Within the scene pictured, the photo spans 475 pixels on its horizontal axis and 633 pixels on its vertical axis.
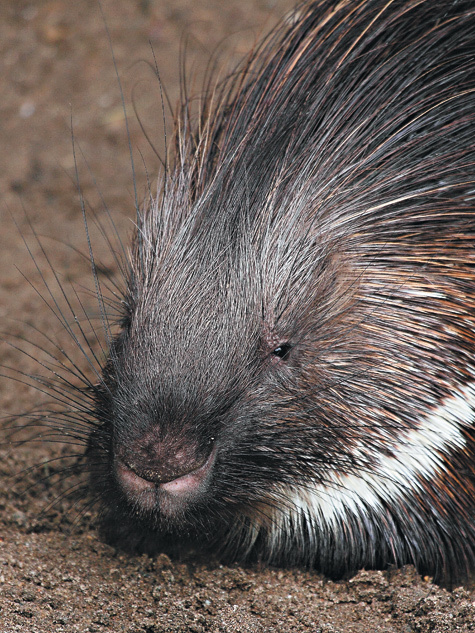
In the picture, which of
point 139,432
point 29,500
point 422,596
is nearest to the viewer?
point 139,432

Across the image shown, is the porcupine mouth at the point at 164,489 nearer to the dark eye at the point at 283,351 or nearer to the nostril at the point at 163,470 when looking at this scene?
the nostril at the point at 163,470

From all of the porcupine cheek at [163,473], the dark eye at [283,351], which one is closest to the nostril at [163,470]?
the porcupine cheek at [163,473]

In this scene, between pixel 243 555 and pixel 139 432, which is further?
pixel 243 555

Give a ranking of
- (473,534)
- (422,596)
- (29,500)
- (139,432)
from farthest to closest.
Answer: (29,500)
(473,534)
(422,596)
(139,432)

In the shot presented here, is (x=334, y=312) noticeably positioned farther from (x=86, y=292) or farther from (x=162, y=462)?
(x=86, y=292)

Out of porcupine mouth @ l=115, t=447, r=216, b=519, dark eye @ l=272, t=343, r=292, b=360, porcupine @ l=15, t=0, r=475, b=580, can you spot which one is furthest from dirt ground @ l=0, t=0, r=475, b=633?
dark eye @ l=272, t=343, r=292, b=360

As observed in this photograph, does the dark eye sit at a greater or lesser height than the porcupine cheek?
greater

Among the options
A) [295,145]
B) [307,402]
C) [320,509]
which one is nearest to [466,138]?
[295,145]

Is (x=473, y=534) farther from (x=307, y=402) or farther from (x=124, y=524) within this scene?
(x=124, y=524)

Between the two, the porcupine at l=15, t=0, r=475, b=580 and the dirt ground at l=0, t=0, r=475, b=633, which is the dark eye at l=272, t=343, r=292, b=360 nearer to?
the porcupine at l=15, t=0, r=475, b=580
